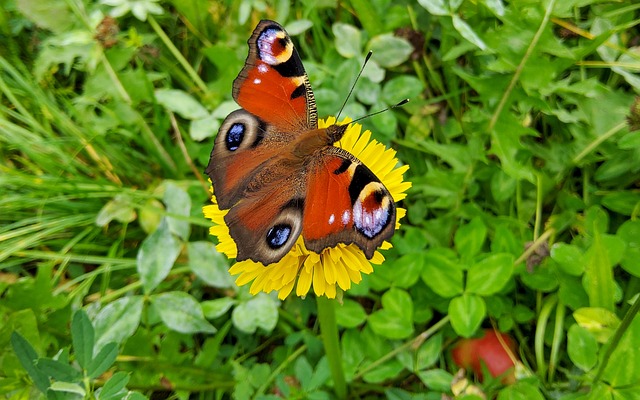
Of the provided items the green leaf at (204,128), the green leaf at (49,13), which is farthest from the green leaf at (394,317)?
the green leaf at (49,13)

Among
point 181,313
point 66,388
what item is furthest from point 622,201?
point 66,388

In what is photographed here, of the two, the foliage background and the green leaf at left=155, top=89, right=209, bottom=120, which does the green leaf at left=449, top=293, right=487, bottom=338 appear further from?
the green leaf at left=155, top=89, right=209, bottom=120

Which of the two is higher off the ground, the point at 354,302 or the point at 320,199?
the point at 320,199

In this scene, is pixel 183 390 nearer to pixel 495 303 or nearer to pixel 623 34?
pixel 495 303

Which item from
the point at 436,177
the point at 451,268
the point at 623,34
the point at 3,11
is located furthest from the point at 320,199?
the point at 3,11

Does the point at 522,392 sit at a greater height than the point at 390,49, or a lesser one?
lesser

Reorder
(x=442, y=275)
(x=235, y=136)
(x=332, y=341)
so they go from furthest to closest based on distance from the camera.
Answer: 1. (x=442, y=275)
2. (x=332, y=341)
3. (x=235, y=136)

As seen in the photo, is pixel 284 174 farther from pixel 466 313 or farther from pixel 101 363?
pixel 466 313

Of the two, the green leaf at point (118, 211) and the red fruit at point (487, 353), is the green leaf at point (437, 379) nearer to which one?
the red fruit at point (487, 353)
